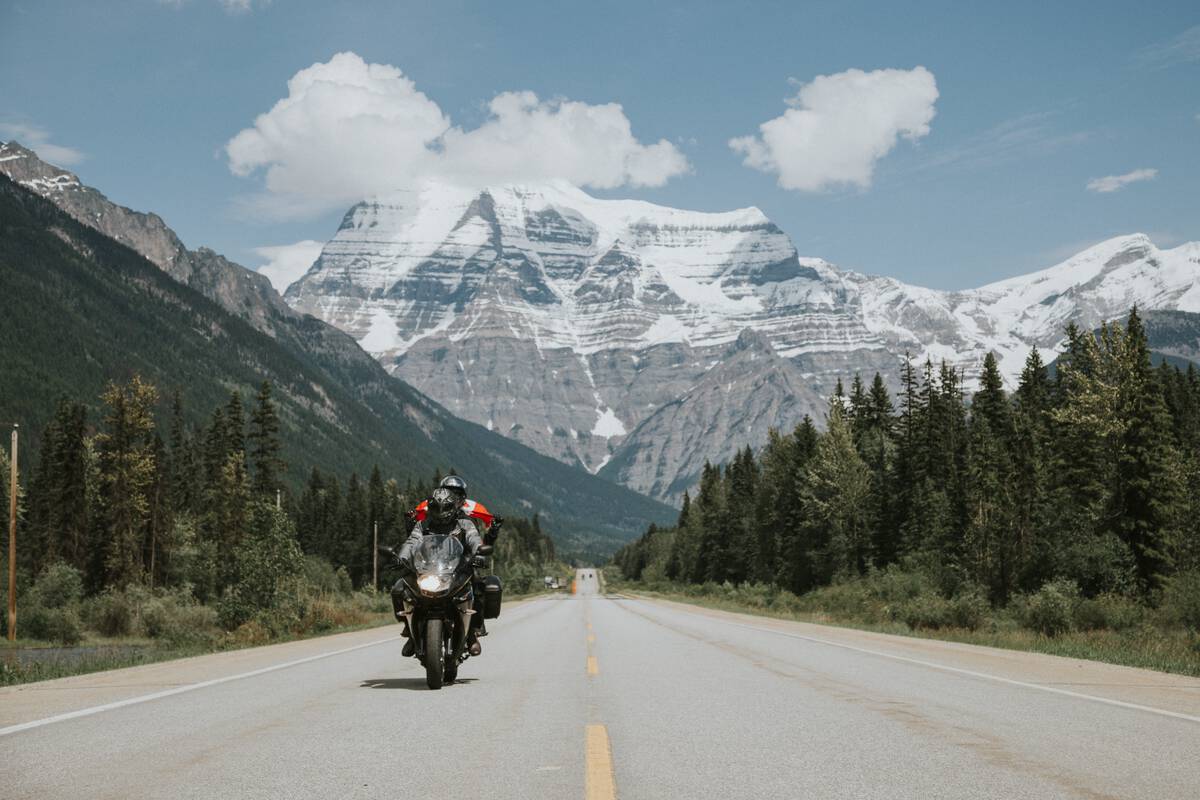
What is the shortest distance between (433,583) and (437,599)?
197 millimetres

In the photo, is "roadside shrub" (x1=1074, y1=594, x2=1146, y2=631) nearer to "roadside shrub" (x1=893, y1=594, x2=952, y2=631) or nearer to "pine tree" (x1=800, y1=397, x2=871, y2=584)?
"roadside shrub" (x1=893, y1=594, x2=952, y2=631)

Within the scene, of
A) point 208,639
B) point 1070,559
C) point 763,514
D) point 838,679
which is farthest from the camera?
point 763,514

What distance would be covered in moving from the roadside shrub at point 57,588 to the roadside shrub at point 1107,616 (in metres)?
45.4

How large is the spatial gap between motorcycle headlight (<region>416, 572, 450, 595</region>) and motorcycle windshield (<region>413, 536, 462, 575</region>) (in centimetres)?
7

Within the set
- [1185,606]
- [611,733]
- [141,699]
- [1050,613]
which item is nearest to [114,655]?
[141,699]

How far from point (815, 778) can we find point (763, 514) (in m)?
75.0

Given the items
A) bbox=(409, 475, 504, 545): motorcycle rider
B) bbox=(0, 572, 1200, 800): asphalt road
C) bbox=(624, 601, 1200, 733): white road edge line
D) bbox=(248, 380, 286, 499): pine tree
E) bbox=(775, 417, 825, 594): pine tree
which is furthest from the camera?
bbox=(248, 380, 286, 499): pine tree

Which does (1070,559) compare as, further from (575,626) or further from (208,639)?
(208,639)

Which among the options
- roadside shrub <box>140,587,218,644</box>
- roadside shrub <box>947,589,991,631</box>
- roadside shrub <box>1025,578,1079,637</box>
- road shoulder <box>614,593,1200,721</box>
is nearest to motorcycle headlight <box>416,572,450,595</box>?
road shoulder <box>614,593,1200,721</box>

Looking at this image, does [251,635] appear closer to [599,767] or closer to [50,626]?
[599,767]

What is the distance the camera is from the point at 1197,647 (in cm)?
1983

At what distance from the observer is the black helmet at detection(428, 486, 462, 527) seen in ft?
40.9

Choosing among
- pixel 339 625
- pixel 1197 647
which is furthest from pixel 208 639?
pixel 1197 647

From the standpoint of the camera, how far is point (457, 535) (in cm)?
1244
